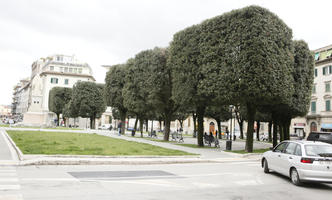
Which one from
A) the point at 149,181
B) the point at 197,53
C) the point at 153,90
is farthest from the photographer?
the point at 153,90

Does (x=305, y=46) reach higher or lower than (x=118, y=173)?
higher

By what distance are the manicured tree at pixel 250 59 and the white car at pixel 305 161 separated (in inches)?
382

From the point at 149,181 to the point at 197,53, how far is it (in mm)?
16795

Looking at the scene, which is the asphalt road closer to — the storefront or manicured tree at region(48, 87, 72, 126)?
the storefront

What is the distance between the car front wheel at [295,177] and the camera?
29.2 ft

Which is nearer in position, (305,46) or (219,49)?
(219,49)

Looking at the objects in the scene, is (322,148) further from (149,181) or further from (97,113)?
(97,113)

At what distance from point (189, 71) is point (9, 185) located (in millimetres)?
18796

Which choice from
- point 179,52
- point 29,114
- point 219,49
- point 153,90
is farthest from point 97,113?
point 219,49

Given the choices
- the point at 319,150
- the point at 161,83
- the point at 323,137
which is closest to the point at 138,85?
the point at 161,83

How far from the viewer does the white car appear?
8.44m

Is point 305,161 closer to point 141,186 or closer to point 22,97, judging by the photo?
point 141,186

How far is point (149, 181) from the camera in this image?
9.04 meters

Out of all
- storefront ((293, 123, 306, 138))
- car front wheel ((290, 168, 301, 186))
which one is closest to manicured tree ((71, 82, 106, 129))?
storefront ((293, 123, 306, 138))
